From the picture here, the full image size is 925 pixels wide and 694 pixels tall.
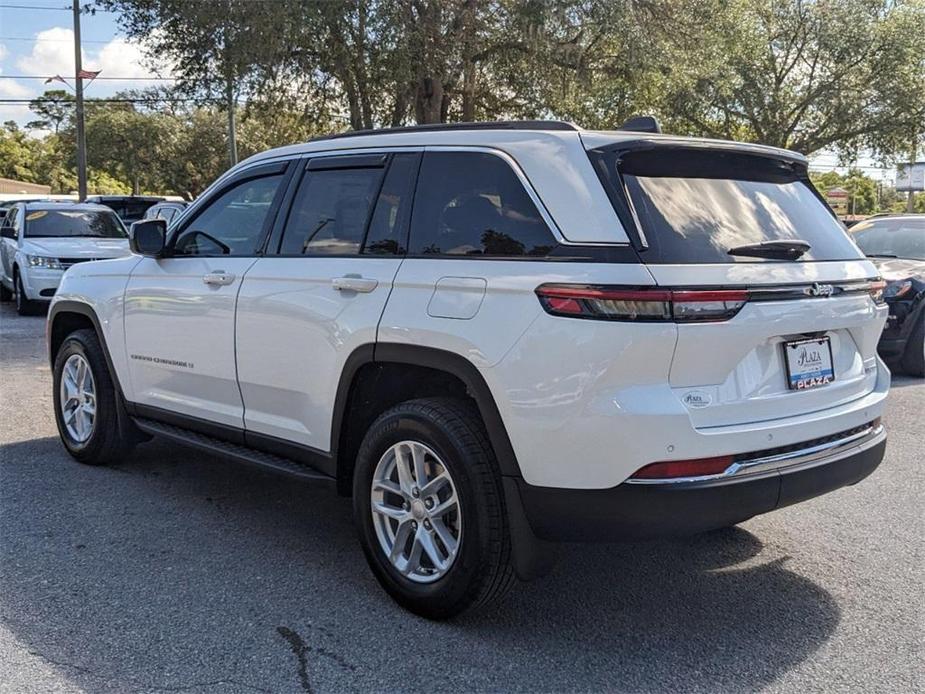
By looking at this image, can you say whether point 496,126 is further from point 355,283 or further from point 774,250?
point 774,250

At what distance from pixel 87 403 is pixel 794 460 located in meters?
4.36

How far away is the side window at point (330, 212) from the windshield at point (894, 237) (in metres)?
7.58

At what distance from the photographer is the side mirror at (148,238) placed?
5.11 meters

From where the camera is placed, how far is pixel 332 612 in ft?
12.1

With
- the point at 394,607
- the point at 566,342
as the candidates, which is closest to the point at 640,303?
the point at 566,342

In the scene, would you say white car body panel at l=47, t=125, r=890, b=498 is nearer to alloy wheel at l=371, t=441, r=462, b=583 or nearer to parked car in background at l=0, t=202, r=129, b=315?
alloy wheel at l=371, t=441, r=462, b=583

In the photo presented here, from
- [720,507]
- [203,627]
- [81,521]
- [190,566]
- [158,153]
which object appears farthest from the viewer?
[158,153]

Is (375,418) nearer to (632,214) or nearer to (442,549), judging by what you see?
(442,549)

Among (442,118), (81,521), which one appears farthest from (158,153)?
(81,521)

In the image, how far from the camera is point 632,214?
3.25 metres

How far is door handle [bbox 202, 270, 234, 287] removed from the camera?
4.61 metres

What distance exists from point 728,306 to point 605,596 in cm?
142

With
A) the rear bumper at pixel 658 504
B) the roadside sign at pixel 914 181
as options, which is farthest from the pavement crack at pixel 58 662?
the roadside sign at pixel 914 181

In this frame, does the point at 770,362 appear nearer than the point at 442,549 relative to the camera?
Yes
